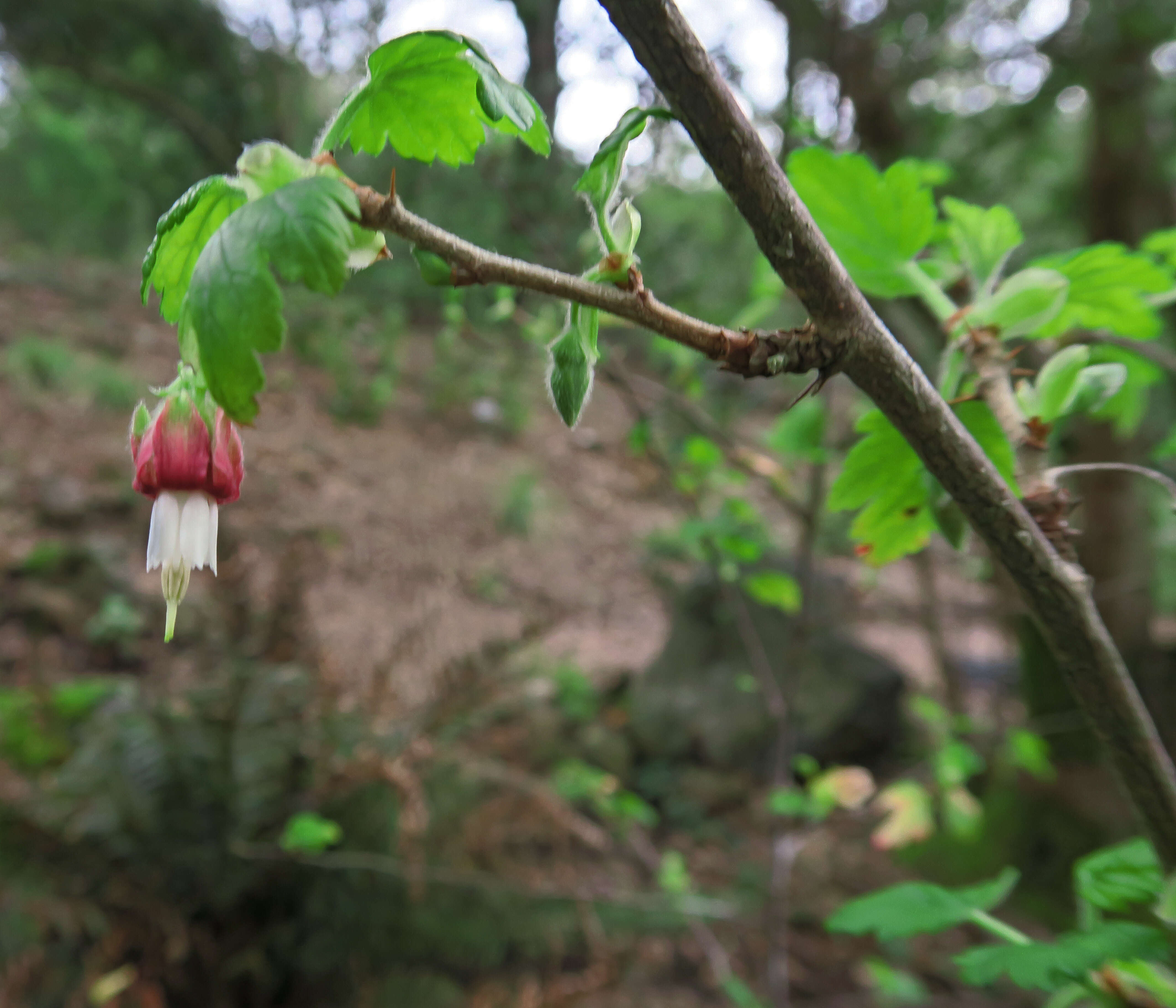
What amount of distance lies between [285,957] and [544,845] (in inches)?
30.6

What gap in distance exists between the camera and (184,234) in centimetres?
34

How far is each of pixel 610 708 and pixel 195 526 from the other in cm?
296

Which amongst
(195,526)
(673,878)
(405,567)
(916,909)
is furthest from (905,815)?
A: (405,567)

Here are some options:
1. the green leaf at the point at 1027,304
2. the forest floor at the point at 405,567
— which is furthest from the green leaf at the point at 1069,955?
the forest floor at the point at 405,567

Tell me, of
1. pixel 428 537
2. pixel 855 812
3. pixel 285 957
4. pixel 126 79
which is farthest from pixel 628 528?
pixel 126 79

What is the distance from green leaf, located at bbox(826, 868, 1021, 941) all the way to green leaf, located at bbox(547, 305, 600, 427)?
0.41 m

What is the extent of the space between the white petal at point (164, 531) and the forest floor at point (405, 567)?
1.05m

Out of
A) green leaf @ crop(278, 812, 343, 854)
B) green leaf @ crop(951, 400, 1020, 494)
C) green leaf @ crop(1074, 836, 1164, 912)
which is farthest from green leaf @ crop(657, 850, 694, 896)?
green leaf @ crop(951, 400, 1020, 494)

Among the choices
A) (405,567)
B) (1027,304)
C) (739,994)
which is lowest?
(739,994)

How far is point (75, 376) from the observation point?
4.40m

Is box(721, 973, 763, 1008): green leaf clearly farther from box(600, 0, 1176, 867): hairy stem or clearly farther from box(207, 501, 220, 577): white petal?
box(207, 501, 220, 577): white petal

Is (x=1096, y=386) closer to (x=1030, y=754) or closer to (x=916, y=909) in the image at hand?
(x=916, y=909)

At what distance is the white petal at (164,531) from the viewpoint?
0.34 metres

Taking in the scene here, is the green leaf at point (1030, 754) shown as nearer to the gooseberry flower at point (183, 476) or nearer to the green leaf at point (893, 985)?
the green leaf at point (893, 985)
